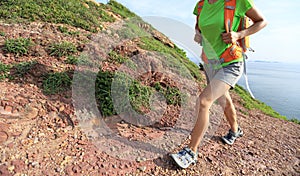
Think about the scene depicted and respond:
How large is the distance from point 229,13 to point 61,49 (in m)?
3.29

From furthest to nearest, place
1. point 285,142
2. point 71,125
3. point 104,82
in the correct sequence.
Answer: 1. point 285,142
2. point 104,82
3. point 71,125

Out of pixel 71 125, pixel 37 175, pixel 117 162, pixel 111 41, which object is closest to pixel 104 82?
pixel 71 125

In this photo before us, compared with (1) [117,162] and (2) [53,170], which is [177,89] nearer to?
(1) [117,162]

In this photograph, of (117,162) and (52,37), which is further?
(52,37)

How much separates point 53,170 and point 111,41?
3852mm

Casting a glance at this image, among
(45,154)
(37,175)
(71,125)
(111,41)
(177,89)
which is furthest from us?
(111,41)

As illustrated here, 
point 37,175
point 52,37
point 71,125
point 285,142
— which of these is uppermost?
point 52,37

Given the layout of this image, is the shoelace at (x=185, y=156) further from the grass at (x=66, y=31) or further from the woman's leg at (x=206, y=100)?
the grass at (x=66, y=31)

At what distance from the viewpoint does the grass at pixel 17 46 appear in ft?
12.7

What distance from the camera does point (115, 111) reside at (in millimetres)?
3387

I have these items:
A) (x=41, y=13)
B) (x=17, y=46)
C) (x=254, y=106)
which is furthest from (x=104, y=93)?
(x=254, y=106)

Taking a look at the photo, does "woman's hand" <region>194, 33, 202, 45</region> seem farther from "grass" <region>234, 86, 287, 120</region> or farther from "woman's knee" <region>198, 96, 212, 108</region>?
"grass" <region>234, 86, 287, 120</region>

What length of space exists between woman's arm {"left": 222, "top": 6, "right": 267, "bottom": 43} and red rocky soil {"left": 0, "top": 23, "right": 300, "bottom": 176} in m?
1.67

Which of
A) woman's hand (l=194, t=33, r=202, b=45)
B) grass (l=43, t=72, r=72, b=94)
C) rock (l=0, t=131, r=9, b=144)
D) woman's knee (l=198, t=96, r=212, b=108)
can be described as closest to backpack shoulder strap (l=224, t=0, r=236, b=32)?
woman's hand (l=194, t=33, r=202, b=45)
